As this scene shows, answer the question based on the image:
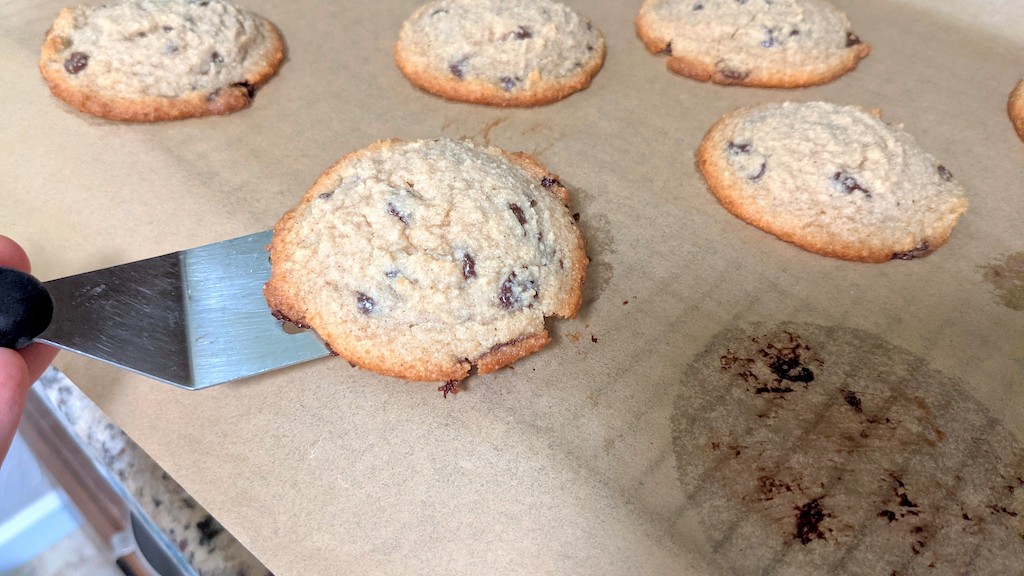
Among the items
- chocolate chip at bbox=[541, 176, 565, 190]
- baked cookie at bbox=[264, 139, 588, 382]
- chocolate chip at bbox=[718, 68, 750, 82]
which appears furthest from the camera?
chocolate chip at bbox=[718, 68, 750, 82]

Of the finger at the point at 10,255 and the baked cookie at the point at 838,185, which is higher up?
the finger at the point at 10,255

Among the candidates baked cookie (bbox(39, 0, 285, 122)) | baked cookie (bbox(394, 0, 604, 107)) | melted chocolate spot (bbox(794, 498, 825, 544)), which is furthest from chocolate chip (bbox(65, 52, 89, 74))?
melted chocolate spot (bbox(794, 498, 825, 544))

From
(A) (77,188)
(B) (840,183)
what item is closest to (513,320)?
(B) (840,183)

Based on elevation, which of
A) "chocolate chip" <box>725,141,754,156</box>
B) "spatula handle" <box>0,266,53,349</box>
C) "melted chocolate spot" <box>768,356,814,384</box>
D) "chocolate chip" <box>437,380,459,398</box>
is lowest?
"melted chocolate spot" <box>768,356,814,384</box>

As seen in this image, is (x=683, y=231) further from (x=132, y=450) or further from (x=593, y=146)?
(x=132, y=450)

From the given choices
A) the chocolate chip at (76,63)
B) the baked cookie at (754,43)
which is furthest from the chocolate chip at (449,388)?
the chocolate chip at (76,63)

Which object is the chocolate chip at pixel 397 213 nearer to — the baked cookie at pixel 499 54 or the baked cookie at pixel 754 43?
the baked cookie at pixel 499 54

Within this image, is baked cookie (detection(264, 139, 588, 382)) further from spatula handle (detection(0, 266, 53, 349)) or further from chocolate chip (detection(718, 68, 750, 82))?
chocolate chip (detection(718, 68, 750, 82))
